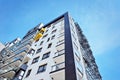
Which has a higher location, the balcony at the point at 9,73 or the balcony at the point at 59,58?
the balcony at the point at 9,73

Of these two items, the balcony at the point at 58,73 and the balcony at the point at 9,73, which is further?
the balcony at the point at 9,73

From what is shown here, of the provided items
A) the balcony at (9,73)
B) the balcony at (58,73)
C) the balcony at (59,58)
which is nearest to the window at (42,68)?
the balcony at (59,58)

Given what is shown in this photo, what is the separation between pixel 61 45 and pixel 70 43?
339 cm

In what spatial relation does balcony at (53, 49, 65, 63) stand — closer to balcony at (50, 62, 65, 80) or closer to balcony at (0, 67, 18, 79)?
balcony at (50, 62, 65, 80)

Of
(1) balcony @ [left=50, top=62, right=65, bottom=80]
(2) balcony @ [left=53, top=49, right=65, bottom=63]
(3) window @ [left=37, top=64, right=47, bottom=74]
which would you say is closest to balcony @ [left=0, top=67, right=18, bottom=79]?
(3) window @ [left=37, top=64, right=47, bottom=74]

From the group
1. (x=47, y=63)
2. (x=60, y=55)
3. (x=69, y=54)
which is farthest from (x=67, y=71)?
(x=47, y=63)

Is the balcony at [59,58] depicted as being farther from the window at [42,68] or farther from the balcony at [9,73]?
the balcony at [9,73]

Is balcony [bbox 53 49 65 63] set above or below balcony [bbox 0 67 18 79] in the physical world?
below

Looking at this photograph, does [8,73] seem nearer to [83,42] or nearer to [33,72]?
[33,72]

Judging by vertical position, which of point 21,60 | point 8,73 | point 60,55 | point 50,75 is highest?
point 21,60

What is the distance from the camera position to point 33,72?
779 inches

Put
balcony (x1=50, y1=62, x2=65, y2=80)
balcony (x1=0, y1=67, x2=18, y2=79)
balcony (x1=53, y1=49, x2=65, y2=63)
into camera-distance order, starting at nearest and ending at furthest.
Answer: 1. balcony (x1=50, y1=62, x2=65, y2=80)
2. balcony (x1=53, y1=49, x2=65, y2=63)
3. balcony (x1=0, y1=67, x2=18, y2=79)

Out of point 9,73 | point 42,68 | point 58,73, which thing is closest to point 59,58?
point 42,68

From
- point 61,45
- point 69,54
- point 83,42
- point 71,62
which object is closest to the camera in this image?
point 71,62
